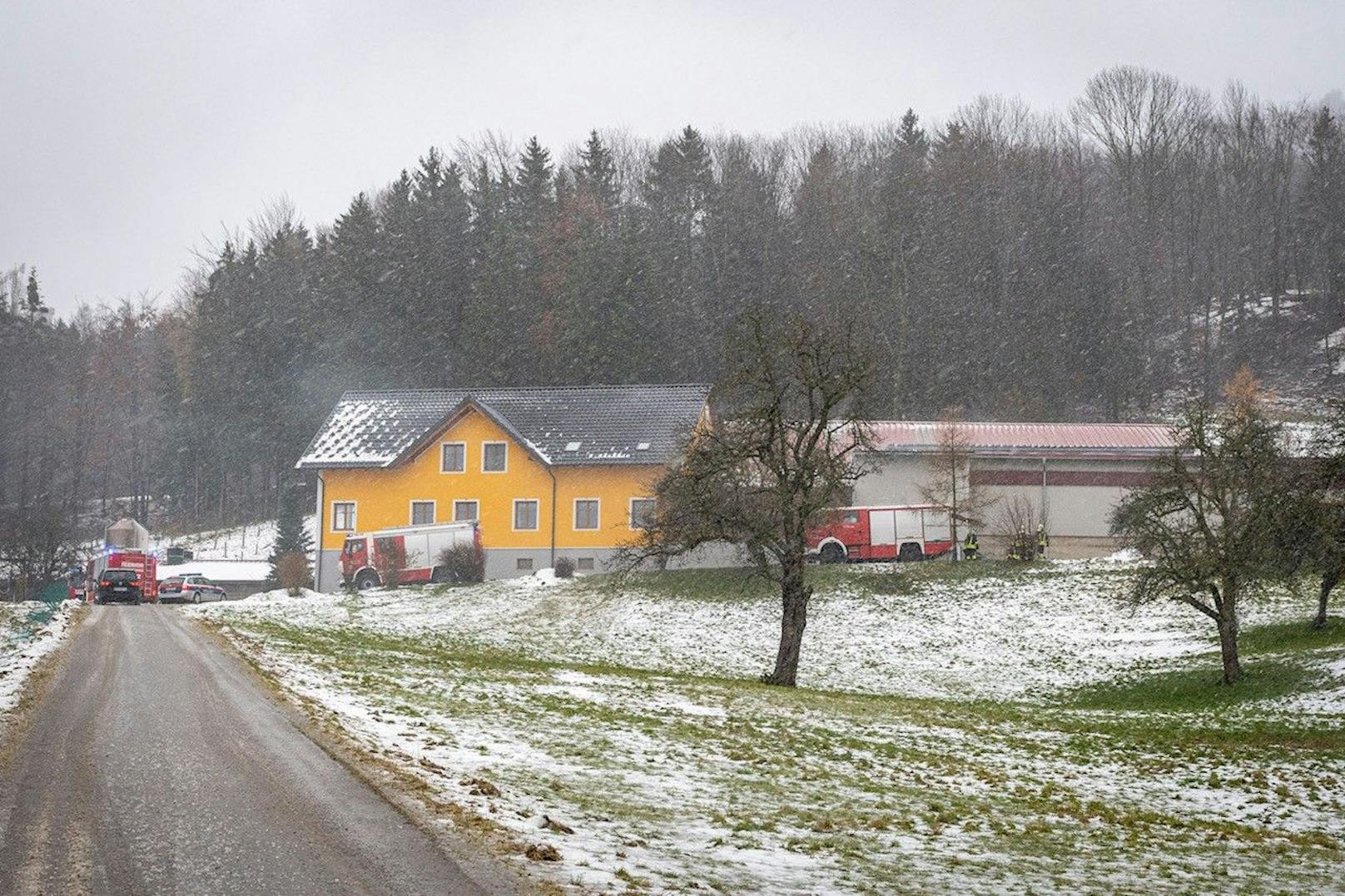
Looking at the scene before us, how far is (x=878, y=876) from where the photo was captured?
1041cm

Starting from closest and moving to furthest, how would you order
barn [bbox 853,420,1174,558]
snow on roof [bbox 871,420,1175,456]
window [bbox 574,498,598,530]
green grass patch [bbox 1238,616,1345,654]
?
green grass patch [bbox 1238,616,1345,654], barn [bbox 853,420,1174,558], window [bbox 574,498,598,530], snow on roof [bbox 871,420,1175,456]

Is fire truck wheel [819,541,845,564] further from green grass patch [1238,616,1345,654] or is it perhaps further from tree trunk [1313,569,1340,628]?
tree trunk [1313,569,1340,628]

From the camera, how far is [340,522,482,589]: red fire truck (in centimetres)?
5359

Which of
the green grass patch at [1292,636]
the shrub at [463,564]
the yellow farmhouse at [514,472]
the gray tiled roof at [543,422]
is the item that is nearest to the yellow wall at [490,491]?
the yellow farmhouse at [514,472]

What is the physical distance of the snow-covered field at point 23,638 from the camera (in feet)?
58.8

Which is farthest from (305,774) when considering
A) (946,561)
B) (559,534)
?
(559,534)

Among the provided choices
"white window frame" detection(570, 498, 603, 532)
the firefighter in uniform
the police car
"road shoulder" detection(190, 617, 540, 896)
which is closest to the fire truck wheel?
the firefighter in uniform

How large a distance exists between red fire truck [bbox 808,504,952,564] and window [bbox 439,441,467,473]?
17.6m

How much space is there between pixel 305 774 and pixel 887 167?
8534 cm

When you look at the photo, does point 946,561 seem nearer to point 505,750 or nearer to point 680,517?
point 680,517

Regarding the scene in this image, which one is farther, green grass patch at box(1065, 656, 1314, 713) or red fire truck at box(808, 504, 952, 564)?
red fire truck at box(808, 504, 952, 564)

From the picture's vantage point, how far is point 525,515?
5862 cm

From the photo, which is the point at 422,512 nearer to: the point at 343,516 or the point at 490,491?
the point at 490,491

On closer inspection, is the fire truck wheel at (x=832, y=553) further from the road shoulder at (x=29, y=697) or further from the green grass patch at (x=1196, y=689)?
the road shoulder at (x=29, y=697)
